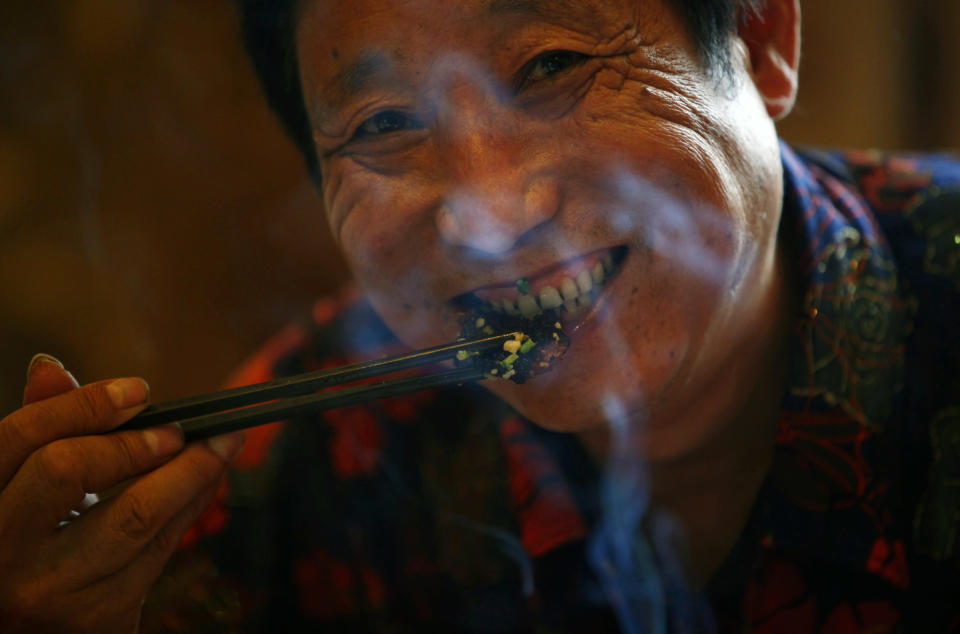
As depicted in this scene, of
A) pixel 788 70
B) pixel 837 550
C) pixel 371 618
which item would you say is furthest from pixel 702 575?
pixel 788 70

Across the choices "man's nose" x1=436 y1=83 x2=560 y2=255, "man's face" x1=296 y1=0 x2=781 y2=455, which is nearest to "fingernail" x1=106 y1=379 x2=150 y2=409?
"man's face" x1=296 y1=0 x2=781 y2=455

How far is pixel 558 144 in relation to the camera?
3.91 feet

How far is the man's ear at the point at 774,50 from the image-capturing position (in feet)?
4.61

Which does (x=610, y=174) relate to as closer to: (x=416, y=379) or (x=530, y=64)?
(x=530, y=64)

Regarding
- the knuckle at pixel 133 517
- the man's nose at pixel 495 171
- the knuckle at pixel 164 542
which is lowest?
the knuckle at pixel 164 542

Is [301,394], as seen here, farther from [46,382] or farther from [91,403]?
[46,382]

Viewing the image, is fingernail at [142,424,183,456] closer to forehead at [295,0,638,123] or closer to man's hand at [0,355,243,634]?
man's hand at [0,355,243,634]

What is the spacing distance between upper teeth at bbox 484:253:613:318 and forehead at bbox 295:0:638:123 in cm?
37

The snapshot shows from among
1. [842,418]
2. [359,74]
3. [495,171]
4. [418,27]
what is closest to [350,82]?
[359,74]

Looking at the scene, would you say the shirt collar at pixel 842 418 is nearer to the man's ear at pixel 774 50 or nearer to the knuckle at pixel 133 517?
the man's ear at pixel 774 50

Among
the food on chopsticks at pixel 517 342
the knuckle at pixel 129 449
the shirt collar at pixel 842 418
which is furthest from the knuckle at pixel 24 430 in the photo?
the shirt collar at pixel 842 418

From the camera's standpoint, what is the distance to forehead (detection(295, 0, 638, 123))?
1146 millimetres

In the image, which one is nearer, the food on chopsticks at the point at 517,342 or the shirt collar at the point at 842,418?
the food on chopsticks at the point at 517,342

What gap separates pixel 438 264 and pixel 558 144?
28 centimetres
